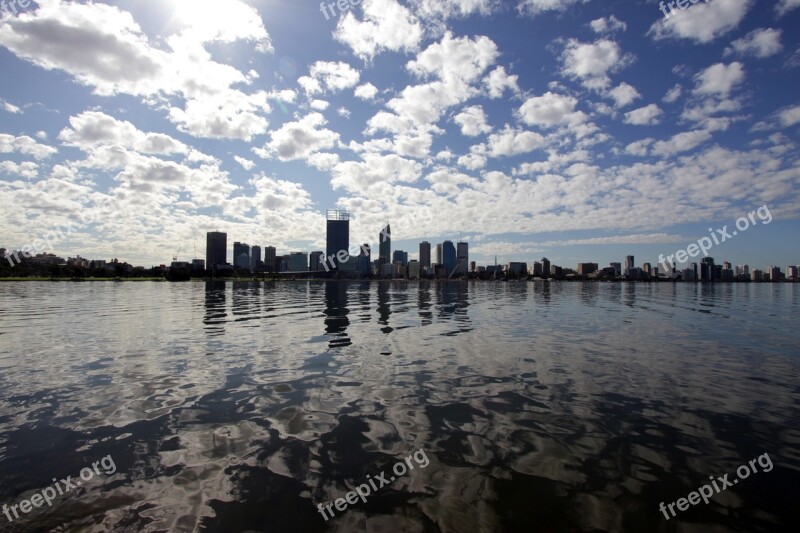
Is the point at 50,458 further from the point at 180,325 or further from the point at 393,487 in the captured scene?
the point at 180,325

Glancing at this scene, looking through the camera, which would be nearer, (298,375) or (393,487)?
(393,487)

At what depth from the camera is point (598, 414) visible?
572 inches

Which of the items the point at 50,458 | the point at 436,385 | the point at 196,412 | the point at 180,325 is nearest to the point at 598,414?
the point at 436,385

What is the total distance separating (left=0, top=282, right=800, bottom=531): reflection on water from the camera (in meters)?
8.66

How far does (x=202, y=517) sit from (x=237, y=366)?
1364cm

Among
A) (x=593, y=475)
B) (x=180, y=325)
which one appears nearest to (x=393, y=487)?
(x=593, y=475)

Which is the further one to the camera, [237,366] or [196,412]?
[237,366]

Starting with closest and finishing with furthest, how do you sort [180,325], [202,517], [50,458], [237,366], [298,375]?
[202,517] → [50,458] → [298,375] → [237,366] → [180,325]

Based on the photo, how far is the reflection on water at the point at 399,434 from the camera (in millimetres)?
8656

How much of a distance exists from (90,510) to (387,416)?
838cm

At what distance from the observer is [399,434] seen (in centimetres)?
1260

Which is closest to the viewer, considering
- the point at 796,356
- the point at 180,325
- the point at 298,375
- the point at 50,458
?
the point at 50,458

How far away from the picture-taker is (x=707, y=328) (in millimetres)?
38406

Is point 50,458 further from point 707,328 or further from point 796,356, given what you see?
point 707,328
